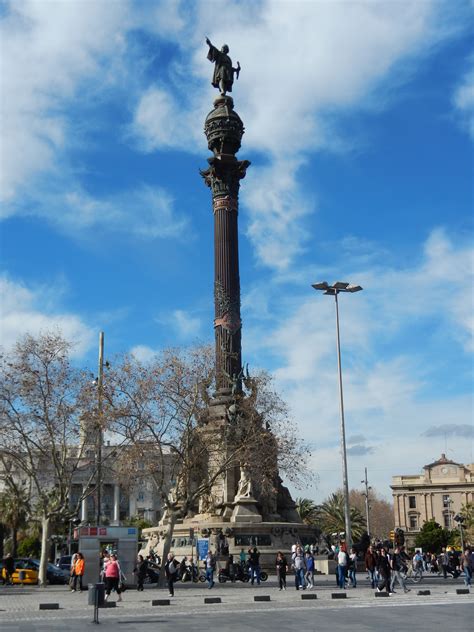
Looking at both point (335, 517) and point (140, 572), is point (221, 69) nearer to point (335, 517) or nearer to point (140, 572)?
point (140, 572)

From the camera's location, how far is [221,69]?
5522cm

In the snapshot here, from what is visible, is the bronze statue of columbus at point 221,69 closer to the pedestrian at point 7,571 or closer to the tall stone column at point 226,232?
the tall stone column at point 226,232

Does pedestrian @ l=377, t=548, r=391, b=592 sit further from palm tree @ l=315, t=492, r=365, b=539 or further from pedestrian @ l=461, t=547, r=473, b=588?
palm tree @ l=315, t=492, r=365, b=539

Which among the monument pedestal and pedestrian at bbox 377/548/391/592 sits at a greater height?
the monument pedestal

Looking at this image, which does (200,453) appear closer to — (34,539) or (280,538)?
(280,538)

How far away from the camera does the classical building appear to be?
11588 cm

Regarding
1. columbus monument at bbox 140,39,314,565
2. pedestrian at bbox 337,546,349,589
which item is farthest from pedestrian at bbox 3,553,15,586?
pedestrian at bbox 337,546,349,589

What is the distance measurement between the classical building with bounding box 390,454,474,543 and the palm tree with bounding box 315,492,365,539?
30.3 metres

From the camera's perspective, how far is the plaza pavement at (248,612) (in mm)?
16531

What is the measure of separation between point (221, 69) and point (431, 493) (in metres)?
82.9

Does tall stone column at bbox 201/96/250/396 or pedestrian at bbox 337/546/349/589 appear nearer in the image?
pedestrian at bbox 337/546/349/589

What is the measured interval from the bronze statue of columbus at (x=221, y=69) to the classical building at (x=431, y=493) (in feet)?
265

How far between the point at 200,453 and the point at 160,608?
47.7 feet

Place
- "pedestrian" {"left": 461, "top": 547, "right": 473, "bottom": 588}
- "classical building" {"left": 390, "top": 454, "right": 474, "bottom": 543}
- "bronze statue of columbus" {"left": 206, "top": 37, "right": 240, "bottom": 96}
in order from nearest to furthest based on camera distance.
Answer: "pedestrian" {"left": 461, "top": 547, "right": 473, "bottom": 588} < "bronze statue of columbus" {"left": 206, "top": 37, "right": 240, "bottom": 96} < "classical building" {"left": 390, "top": 454, "right": 474, "bottom": 543}
